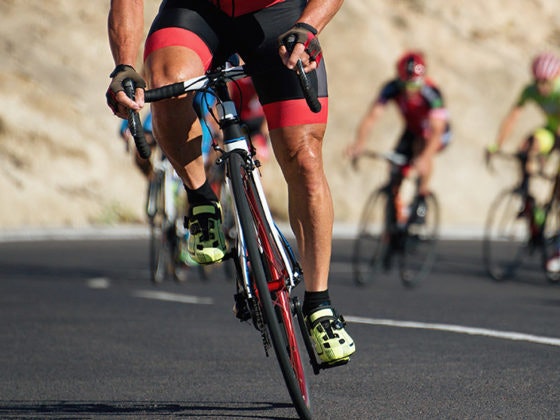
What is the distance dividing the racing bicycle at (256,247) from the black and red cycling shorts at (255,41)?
178 mm

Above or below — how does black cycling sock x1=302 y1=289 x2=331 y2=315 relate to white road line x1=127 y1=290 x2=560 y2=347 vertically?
above

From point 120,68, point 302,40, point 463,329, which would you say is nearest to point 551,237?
point 463,329

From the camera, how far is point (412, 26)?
33.0m

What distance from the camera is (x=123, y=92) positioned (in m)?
4.96

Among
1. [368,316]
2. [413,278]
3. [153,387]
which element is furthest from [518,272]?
[153,387]

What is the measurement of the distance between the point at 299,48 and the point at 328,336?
1130 millimetres

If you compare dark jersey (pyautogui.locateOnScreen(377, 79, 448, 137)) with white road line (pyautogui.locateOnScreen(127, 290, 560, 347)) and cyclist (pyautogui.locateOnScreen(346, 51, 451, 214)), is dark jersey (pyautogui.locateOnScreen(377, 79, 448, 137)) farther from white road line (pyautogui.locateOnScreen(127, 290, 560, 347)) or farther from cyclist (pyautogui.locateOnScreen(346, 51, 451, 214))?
white road line (pyautogui.locateOnScreen(127, 290, 560, 347))

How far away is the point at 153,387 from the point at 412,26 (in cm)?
2763

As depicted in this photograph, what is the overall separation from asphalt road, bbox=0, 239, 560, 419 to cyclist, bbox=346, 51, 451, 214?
1316 millimetres

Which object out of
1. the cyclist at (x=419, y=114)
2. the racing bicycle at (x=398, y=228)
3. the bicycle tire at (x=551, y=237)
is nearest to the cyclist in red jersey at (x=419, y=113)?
the cyclist at (x=419, y=114)

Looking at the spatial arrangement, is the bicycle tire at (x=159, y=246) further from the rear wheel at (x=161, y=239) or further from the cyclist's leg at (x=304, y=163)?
the cyclist's leg at (x=304, y=163)

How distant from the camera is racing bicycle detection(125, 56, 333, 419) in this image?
493cm

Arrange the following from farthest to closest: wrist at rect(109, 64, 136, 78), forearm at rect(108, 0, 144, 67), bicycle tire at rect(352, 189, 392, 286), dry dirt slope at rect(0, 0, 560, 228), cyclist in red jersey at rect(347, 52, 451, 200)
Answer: dry dirt slope at rect(0, 0, 560, 228) → cyclist in red jersey at rect(347, 52, 451, 200) → bicycle tire at rect(352, 189, 392, 286) → forearm at rect(108, 0, 144, 67) → wrist at rect(109, 64, 136, 78)

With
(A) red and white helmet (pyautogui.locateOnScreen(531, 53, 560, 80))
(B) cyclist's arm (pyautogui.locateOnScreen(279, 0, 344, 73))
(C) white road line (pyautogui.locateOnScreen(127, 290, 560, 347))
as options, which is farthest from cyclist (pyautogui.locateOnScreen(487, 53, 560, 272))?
(B) cyclist's arm (pyautogui.locateOnScreen(279, 0, 344, 73))
